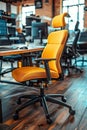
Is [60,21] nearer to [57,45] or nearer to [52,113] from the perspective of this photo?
[57,45]

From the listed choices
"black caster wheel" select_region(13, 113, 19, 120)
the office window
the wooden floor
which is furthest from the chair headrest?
the office window

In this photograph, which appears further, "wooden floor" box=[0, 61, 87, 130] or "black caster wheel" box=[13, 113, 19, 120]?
"black caster wheel" box=[13, 113, 19, 120]

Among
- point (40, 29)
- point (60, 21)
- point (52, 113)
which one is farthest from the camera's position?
point (40, 29)

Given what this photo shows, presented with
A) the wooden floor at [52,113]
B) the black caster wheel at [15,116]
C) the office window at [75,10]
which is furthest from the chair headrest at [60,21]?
the office window at [75,10]

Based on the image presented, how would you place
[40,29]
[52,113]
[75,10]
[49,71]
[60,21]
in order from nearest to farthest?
[49,71] → [52,113] → [60,21] → [40,29] → [75,10]

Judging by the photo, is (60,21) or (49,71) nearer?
(49,71)

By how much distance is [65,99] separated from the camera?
286 centimetres

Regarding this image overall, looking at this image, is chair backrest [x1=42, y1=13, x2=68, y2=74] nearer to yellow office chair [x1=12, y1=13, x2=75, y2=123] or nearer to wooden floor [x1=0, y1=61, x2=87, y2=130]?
yellow office chair [x1=12, y1=13, x2=75, y2=123]

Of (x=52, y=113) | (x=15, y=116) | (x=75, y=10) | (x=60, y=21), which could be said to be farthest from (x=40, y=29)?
(x=75, y=10)

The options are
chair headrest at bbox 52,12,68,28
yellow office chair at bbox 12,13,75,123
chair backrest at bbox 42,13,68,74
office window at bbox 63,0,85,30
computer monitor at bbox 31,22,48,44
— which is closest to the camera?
yellow office chair at bbox 12,13,75,123

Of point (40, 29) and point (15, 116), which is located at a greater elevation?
point (40, 29)

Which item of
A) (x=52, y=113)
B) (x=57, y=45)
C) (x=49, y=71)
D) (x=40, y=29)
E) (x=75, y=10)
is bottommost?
(x=52, y=113)

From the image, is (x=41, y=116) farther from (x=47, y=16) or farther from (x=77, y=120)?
(x=47, y=16)

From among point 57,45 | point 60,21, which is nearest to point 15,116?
point 57,45
